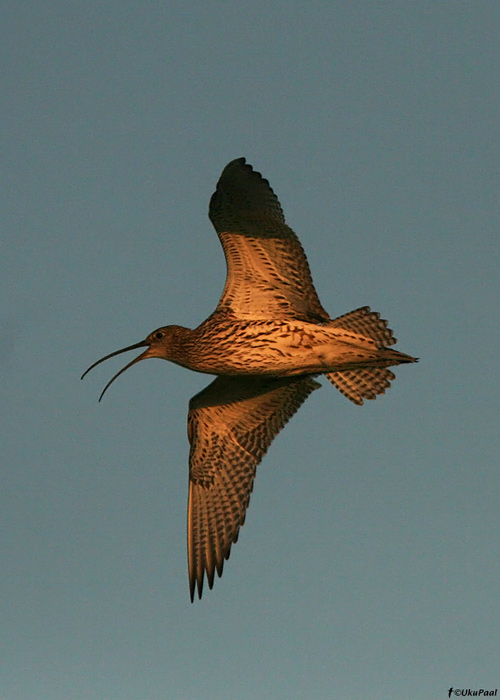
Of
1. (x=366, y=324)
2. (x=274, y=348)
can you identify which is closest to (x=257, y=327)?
(x=274, y=348)

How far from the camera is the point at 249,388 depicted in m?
14.5

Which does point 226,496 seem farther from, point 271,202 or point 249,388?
point 271,202

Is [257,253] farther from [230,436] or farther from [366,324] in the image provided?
[230,436]

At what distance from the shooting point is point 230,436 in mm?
14617

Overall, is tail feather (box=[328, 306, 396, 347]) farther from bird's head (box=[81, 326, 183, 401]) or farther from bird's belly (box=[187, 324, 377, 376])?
bird's head (box=[81, 326, 183, 401])

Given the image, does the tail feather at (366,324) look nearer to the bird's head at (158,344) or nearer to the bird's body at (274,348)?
the bird's body at (274,348)

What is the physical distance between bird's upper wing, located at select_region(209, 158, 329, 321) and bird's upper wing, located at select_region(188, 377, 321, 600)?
1.27 metres

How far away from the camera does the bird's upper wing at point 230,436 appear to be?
14281 mm

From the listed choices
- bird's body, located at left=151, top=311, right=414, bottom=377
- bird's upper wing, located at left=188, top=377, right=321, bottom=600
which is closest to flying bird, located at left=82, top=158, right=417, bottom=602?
bird's body, located at left=151, top=311, right=414, bottom=377

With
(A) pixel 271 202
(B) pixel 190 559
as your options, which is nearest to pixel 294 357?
(A) pixel 271 202

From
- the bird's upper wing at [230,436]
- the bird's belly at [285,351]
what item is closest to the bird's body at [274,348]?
the bird's belly at [285,351]

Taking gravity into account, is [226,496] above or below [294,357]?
below

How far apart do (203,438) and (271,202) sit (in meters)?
3.15

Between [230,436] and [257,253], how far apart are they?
253cm
